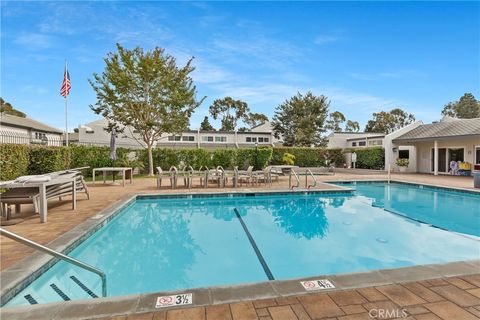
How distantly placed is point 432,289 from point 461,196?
35.2 ft

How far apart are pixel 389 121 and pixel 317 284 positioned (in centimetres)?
6058

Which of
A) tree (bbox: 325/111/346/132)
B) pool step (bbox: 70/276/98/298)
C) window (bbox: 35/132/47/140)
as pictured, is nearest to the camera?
pool step (bbox: 70/276/98/298)

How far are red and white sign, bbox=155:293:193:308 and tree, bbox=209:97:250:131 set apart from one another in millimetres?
54853

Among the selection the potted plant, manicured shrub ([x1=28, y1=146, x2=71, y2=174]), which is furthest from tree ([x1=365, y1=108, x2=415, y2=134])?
manicured shrub ([x1=28, y1=146, x2=71, y2=174])

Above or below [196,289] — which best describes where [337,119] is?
above

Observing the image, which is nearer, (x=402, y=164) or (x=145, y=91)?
(x=145, y=91)

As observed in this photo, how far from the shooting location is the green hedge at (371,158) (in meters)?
24.5

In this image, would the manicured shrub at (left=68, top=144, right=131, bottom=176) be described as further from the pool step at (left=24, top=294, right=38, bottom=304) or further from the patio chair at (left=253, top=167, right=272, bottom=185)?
the pool step at (left=24, top=294, right=38, bottom=304)

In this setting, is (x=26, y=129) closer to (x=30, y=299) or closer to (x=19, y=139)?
(x=19, y=139)

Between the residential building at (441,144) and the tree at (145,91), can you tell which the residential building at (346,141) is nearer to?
the residential building at (441,144)

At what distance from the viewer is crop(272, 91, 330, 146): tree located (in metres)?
36.6

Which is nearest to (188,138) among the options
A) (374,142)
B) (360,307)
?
(374,142)

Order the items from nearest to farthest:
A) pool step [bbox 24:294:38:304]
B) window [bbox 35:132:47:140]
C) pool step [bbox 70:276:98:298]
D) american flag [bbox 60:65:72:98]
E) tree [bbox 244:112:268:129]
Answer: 1. pool step [bbox 24:294:38:304]
2. pool step [bbox 70:276:98:298]
3. american flag [bbox 60:65:72:98]
4. window [bbox 35:132:47:140]
5. tree [bbox 244:112:268:129]

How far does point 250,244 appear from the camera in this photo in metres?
5.62
